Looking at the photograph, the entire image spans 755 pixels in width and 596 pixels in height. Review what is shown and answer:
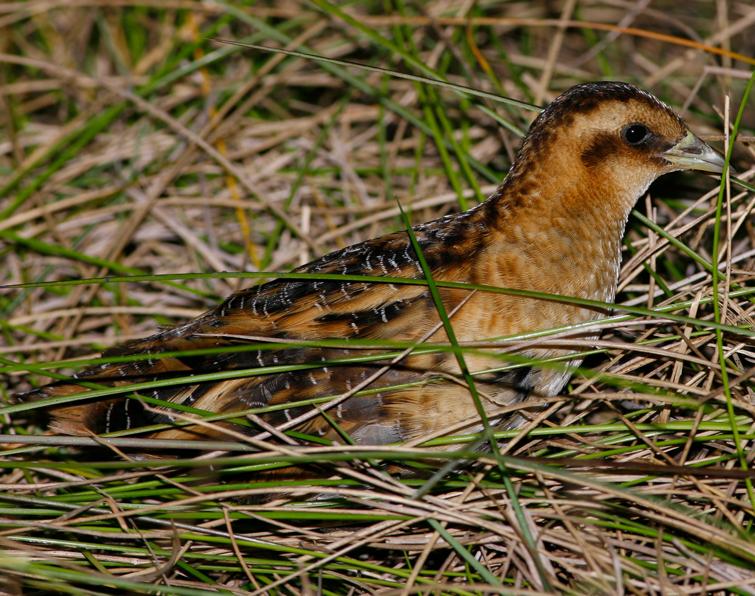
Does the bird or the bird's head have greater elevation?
the bird's head

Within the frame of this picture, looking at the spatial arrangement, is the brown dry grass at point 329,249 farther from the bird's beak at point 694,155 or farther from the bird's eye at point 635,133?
the bird's eye at point 635,133

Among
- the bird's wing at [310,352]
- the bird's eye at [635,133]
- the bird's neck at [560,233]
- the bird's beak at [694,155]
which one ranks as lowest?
the bird's wing at [310,352]

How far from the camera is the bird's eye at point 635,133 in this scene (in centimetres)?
388

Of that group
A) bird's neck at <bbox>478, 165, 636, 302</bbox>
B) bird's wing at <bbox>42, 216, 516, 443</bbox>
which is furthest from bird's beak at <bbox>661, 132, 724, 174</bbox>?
bird's wing at <bbox>42, 216, 516, 443</bbox>

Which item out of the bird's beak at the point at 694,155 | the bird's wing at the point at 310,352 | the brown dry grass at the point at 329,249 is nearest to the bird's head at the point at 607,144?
the bird's beak at the point at 694,155

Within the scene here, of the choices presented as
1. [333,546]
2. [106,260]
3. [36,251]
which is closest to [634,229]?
[333,546]

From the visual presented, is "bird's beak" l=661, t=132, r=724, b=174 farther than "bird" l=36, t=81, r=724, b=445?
Yes

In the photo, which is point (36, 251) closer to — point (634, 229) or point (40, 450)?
point (40, 450)

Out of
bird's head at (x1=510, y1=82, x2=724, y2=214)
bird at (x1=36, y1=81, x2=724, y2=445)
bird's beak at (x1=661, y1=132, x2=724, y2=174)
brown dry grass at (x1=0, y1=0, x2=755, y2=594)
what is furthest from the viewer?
bird's beak at (x1=661, y1=132, x2=724, y2=174)

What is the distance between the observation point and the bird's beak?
3.95 metres

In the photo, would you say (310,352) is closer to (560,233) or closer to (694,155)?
(560,233)

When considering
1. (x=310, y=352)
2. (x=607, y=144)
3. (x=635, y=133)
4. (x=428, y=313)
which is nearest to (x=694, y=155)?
(x=635, y=133)

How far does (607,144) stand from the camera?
3.88 meters

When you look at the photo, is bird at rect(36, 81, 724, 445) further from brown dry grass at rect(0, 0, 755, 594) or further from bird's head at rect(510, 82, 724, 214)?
brown dry grass at rect(0, 0, 755, 594)
